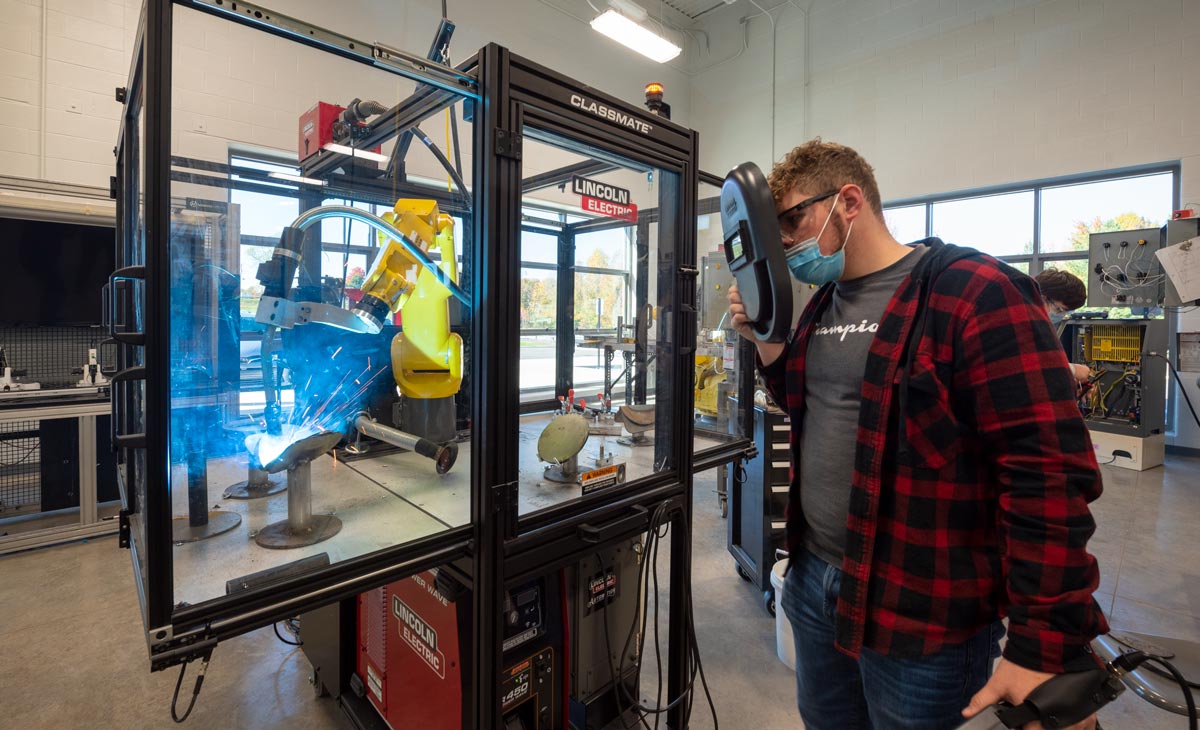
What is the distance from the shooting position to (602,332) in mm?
1950

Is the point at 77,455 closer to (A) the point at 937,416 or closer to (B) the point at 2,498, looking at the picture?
(B) the point at 2,498

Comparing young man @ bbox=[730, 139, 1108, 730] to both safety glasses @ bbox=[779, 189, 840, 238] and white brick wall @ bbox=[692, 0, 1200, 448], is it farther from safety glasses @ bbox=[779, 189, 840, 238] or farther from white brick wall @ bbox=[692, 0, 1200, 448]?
white brick wall @ bbox=[692, 0, 1200, 448]

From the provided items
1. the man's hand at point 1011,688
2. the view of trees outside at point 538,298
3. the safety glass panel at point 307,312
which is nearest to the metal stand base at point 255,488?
the safety glass panel at point 307,312

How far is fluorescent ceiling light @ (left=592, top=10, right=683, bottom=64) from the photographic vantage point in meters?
4.96

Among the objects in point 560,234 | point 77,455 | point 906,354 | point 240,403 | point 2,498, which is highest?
point 560,234

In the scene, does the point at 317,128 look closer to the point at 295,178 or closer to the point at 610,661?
the point at 295,178

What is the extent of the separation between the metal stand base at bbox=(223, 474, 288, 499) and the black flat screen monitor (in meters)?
3.51

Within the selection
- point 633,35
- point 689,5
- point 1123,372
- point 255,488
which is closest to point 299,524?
point 255,488

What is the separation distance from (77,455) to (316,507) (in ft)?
11.9

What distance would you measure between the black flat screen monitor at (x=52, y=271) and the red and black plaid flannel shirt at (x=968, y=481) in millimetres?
4702

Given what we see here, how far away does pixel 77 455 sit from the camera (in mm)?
3598

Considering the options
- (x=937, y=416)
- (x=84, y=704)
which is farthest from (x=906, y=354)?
(x=84, y=704)

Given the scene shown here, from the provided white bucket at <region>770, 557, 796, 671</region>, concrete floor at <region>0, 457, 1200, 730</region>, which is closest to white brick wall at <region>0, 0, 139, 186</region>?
concrete floor at <region>0, 457, 1200, 730</region>

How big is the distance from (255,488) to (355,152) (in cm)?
97
